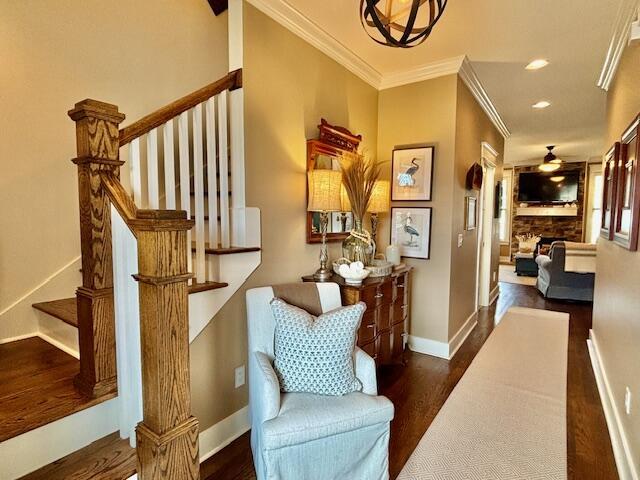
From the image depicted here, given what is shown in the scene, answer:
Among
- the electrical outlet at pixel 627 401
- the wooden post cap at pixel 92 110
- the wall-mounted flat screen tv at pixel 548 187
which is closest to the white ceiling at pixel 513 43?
the wooden post cap at pixel 92 110

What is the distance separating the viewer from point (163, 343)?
1.09 metres

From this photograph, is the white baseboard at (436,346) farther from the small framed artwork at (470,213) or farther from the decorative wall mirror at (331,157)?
the decorative wall mirror at (331,157)

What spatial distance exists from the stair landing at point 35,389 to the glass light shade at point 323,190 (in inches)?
60.4

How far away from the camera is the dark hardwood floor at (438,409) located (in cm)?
182

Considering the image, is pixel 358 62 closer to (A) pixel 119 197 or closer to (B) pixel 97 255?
(A) pixel 119 197

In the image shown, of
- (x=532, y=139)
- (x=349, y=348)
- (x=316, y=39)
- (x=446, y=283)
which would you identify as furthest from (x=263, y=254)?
(x=532, y=139)

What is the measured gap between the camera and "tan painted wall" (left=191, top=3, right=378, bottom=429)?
1937 mm

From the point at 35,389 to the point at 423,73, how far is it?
3431 mm

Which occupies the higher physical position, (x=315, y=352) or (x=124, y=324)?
(x=124, y=324)

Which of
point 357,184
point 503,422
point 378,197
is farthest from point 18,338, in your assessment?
point 503,422

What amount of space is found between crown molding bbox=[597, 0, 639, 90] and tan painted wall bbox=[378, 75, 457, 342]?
108 centimetres

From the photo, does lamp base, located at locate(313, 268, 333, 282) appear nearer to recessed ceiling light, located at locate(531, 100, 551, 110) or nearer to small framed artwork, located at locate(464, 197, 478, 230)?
small framed artwork, located at locate(464, 197, 478, 230)

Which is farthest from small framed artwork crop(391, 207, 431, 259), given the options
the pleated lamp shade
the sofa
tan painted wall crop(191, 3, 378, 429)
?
the sofa

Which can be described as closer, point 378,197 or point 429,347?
point 378,197
